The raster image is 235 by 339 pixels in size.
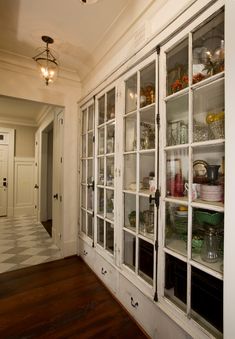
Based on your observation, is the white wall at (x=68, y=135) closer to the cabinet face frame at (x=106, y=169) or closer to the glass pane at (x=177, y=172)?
the cabinet face frame at (x=106, y=169)

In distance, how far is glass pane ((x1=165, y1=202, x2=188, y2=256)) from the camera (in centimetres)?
142

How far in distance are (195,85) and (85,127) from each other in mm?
1921

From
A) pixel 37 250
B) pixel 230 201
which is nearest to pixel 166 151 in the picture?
pixel 230 201

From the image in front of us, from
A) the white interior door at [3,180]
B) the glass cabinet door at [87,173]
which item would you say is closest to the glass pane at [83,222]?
the glass cabinet door at [87,173]

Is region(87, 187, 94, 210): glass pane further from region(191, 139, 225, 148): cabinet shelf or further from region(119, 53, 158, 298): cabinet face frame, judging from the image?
region(191, 139, 225, 148): cabinet shelf

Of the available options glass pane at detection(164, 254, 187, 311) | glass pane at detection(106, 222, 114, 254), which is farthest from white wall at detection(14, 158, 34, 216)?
glass pane at detection(164, 254, 187, 311)

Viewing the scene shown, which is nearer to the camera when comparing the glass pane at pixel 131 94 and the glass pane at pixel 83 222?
the glass pane at pixel 131 94

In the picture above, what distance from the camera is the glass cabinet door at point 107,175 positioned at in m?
2.20

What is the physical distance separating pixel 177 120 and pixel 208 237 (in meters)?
0.88

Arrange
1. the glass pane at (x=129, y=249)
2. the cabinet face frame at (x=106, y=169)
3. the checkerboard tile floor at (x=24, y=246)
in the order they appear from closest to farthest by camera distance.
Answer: the glass pane at (x=129, y=249) → the cabinet face frame at (x=106, y=169) → the checkerboard tile floor at (x=24, y=246)

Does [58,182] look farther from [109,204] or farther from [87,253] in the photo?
[109,204]

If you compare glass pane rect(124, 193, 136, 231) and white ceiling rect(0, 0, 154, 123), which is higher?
white ceiling rect(0, 0, 154, 123)

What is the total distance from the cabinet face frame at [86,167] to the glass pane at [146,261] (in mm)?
1024

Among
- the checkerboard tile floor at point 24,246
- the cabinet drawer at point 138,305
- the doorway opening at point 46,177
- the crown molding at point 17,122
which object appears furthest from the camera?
the crown molding at point 17,122
